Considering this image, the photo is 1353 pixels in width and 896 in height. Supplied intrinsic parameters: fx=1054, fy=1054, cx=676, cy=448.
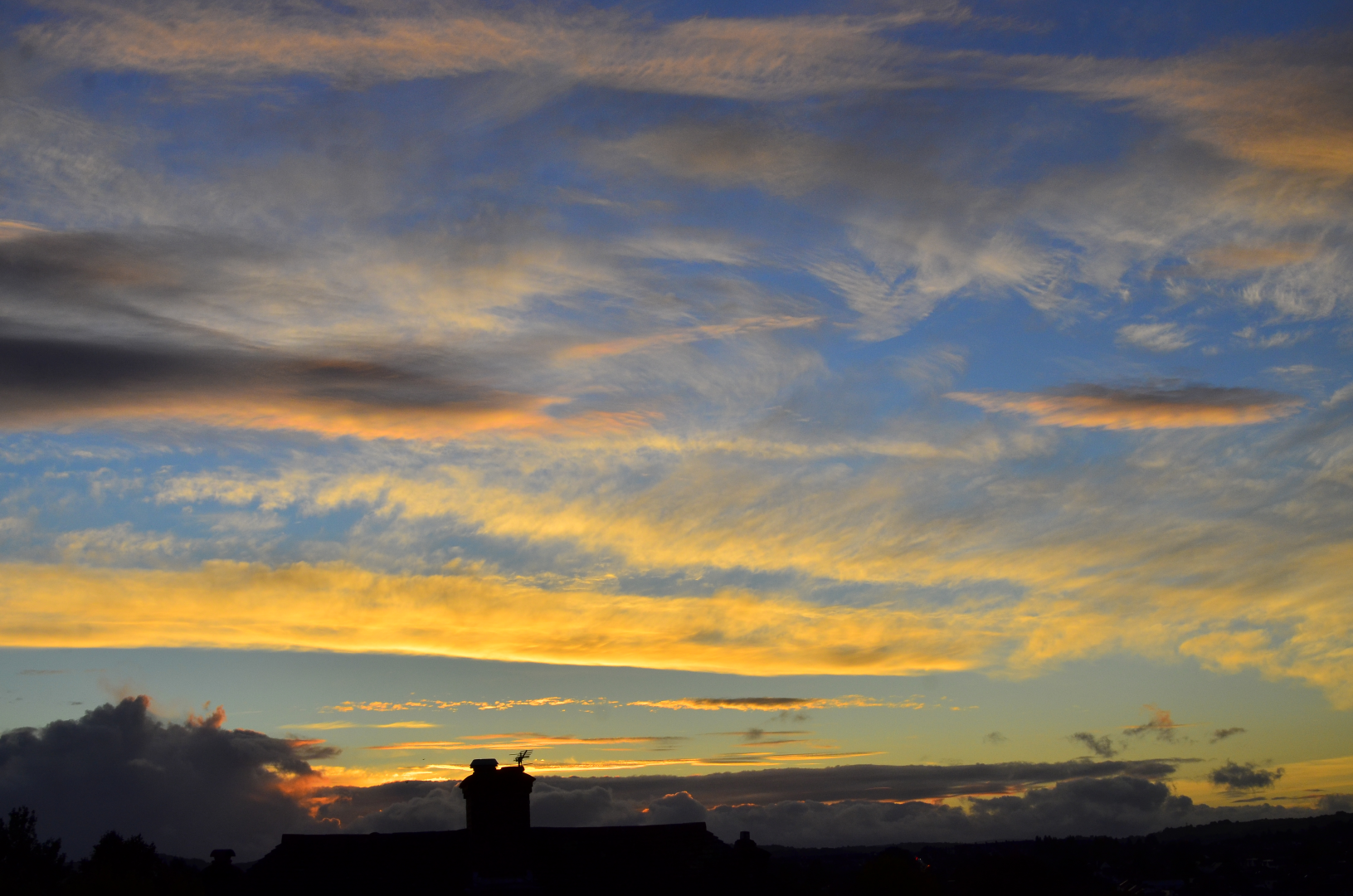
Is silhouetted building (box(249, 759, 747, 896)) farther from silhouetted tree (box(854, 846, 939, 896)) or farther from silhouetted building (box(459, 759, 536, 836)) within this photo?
silhouetted tree (box(854, 846, 939, 896))

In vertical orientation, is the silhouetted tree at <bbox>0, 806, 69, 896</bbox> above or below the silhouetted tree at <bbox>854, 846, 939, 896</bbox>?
above

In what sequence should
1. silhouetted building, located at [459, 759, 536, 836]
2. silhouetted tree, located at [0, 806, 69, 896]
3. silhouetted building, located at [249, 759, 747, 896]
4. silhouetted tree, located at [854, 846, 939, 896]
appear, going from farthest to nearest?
1. silhouetted tree, located at [854, 846, 939, 896]
2. silhouetted tree, located at [0, 806, 69, 896]
3. silhouetted building, located at [459, 759, 536, 836]
4. silhouetted building, located at [249, 759, 747, 896]

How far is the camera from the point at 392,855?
3309 centimetres

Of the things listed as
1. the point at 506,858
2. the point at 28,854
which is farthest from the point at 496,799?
the point at 28,854

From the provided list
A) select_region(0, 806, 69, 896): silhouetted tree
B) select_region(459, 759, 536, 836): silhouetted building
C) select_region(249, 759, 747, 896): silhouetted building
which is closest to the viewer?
select_region(249, 759, 747, 896): silhouetted building

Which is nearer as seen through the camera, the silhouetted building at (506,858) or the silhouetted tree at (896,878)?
the silhouetted building at (506,858)

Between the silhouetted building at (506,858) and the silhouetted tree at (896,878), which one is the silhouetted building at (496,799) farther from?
the silhouetted tree at (896,878)

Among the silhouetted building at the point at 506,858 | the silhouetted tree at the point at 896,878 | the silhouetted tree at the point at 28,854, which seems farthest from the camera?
the silhouetted tree at the point at 896,878

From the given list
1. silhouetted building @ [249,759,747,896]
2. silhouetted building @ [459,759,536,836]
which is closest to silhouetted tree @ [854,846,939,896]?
silhouetted building @ [249,759,747,896]

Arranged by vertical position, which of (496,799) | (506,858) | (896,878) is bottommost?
(896,878)

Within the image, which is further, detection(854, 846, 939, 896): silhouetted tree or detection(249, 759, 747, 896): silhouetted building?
detection(854, 846, 939, 896): silhouetted tree

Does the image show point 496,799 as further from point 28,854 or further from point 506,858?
point 28,854

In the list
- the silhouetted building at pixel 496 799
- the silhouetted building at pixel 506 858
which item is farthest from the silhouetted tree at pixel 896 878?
the silhouetted building at pixel 496 799

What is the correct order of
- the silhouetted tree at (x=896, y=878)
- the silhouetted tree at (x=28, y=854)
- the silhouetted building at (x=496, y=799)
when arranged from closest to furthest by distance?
the silhouetted building at (x=496, y=799) → the silhouetted tree at (x=28, y=854) → the silhouetted tree at (x=896, y=878)
